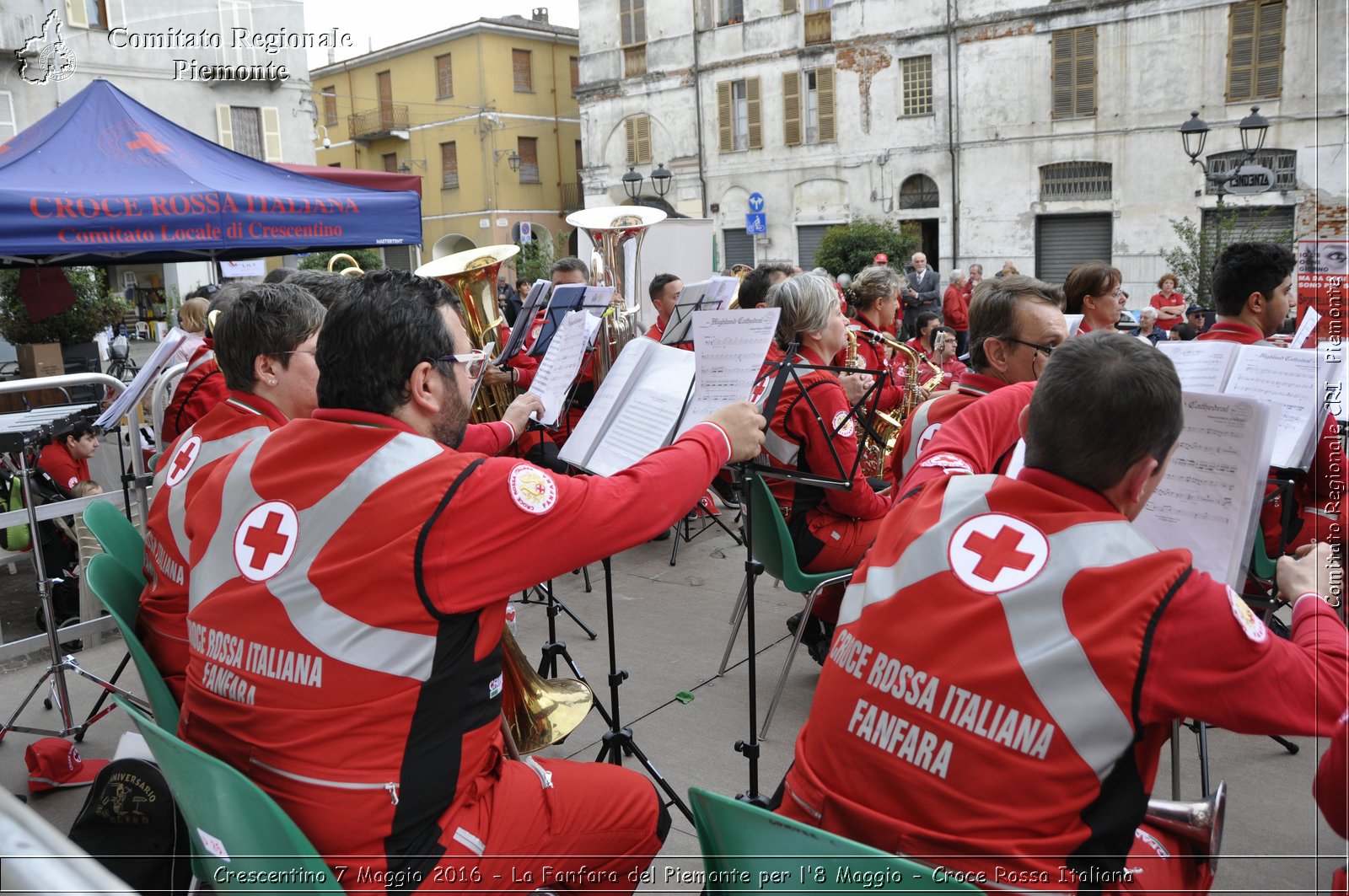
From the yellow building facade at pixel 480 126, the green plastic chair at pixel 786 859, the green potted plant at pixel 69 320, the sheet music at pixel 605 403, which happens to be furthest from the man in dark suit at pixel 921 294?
the yellow building facade at pixel 480 126

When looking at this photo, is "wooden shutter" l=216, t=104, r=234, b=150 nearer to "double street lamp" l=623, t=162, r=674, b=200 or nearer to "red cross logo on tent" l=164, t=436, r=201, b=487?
"double street lamp" l=623, t=162, r=674, b=200

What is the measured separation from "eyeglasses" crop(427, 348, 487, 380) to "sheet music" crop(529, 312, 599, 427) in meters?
1.07

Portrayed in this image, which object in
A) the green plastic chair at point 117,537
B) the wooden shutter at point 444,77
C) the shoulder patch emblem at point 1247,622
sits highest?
the wooden shutter at point 444,77

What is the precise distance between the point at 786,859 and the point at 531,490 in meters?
0.75

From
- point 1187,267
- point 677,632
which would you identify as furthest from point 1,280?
point 1187,267

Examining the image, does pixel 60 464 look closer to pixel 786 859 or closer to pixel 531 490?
pixel 531 490

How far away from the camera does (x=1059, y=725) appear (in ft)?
4.53

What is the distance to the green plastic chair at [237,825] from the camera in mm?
1383

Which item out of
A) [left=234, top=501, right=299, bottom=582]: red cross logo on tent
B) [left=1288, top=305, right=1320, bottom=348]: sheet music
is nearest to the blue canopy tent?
[left=234, top=501, right=299, bottom=582]: red cross logo on tent

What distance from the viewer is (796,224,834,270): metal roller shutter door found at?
24.3 m

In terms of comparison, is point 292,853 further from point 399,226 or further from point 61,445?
point 399,226

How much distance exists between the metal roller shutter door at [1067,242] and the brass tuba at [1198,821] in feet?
67.3

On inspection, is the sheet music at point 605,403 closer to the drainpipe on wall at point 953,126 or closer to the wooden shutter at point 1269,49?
the wooden shutter at point 1269,49

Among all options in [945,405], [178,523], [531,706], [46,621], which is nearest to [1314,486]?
[945,405]
